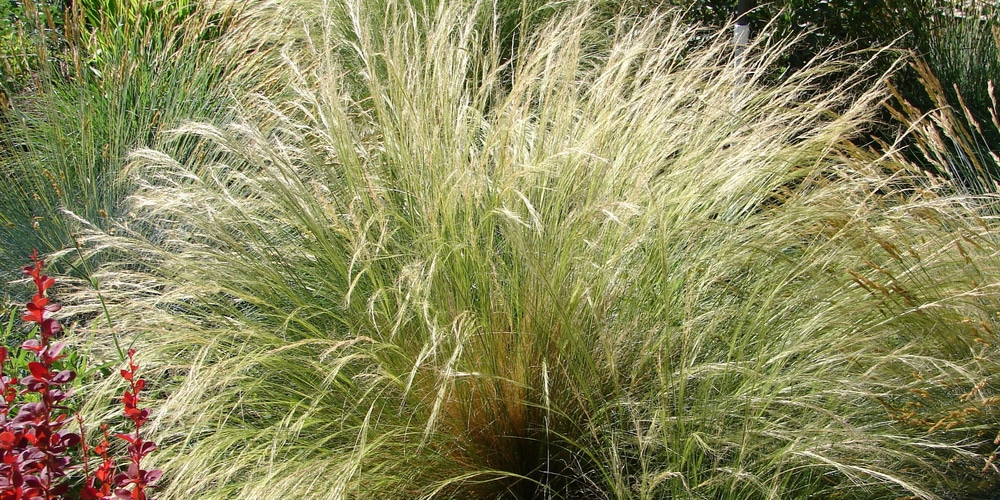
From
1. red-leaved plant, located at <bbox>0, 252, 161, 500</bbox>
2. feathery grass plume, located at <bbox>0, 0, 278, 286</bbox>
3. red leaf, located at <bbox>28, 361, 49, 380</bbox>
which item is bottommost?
feathery grass plume, located at <bbox>0, 0, 278, 286</bbox>

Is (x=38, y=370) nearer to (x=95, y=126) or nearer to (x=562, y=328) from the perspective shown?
(x=562, y=328)

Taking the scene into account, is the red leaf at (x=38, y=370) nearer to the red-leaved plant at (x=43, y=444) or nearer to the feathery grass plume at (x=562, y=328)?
the red-leaved plant at (x=43, y=444)

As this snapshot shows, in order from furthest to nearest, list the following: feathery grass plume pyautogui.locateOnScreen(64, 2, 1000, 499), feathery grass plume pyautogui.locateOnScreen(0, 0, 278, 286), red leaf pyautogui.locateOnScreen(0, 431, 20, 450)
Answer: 1. feathery grass plume pyautogui.locateOnScreen(0, 0, 278, 286)
2. feathery grass plume pyautogui.locateOnScreen(64, 2, 1000, 499)
3. red leaf pyautogui.locateOnScreen(0, 431, 20, 450)

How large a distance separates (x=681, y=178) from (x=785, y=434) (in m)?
0.81

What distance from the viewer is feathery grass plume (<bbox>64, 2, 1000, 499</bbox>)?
2.09 meters

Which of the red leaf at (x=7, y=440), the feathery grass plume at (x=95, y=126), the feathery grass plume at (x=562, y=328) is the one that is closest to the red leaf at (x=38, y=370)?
the red leaf at (x=7, y=440)

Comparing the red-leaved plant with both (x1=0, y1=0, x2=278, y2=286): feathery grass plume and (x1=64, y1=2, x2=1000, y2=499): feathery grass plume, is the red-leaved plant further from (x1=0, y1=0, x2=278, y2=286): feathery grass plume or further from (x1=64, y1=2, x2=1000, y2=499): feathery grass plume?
(x1=0, y1=0, x2=278, y2=286): feathery grass plume

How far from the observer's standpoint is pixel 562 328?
2.26 metres

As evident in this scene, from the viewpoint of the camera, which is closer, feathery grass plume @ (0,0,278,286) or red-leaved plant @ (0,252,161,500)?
red-leaved plant @ (0,252,161,500)

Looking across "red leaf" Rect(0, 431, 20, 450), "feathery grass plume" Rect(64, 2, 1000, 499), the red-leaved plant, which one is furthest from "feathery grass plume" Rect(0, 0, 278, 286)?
"red leaf" Rect(0, 431, 20, 450)

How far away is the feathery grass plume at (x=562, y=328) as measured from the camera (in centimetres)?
209

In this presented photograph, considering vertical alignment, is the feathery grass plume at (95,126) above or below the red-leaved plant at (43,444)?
below

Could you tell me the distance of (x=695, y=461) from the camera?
2.14 metres

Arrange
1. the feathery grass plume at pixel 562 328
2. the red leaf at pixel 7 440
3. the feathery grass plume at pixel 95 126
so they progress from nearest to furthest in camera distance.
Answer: the red leaf at pixel 7 440
the feathery grass plume at pixel 562 328
the feathery grass plume at pixel 95 126
